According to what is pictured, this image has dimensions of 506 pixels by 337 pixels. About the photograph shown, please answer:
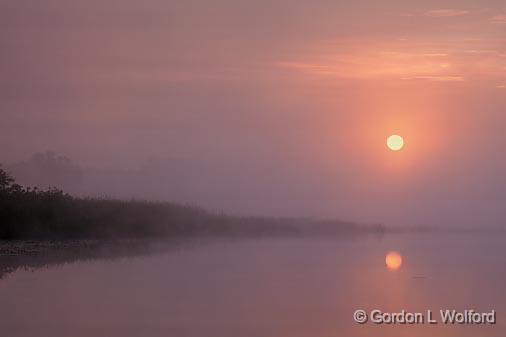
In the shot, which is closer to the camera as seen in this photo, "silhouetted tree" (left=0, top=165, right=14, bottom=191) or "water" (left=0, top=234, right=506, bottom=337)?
"water" (left=0, top=234, right=506, bottom=337)

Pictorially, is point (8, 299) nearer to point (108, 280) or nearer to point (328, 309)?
point (108, 280)

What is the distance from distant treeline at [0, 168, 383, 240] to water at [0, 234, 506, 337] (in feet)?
24.8

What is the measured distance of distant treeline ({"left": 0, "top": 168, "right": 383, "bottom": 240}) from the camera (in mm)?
30812

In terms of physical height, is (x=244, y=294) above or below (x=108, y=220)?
below

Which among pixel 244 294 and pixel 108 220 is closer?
pixel 244 294

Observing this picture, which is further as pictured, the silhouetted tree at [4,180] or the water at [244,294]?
the silhouetted tree at [4,180]

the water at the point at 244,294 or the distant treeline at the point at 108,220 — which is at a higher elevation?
the distant treeline at the point at 108,220

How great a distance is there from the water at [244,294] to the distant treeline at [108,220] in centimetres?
757

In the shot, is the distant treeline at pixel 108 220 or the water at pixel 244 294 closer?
the water at pixel 244 294

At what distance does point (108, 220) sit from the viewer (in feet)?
112

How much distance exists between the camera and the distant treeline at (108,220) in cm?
3081

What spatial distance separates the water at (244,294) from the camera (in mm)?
12641

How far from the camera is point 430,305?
48.6 feet

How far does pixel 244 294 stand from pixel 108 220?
1914 cm
